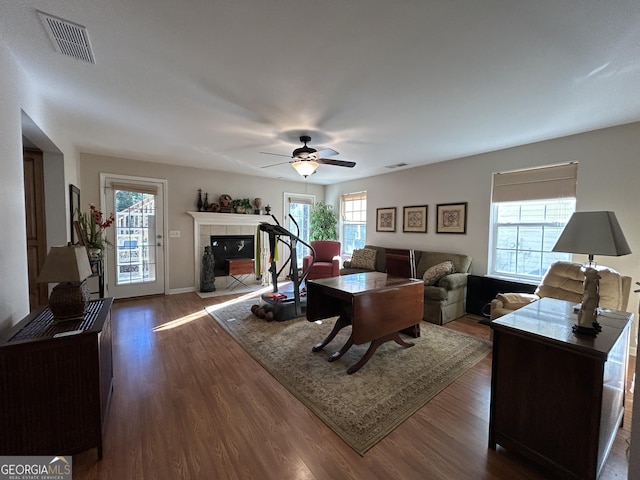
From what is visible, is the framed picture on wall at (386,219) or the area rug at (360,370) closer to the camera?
the area rug at (360,370)

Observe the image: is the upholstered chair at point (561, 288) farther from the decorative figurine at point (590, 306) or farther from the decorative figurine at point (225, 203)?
the decorative figurine at point (225, 203)

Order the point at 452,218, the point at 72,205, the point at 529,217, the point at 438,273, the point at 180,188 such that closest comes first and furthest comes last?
A: the point at 72,205, the point at 529,217, the point at 438,273, the point at 452,218, the point at 180,188

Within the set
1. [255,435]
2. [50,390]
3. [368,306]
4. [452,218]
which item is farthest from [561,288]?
[50,390]

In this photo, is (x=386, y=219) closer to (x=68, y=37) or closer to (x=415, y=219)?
(x=415, y=219)

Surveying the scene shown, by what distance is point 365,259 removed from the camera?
5.38 metres

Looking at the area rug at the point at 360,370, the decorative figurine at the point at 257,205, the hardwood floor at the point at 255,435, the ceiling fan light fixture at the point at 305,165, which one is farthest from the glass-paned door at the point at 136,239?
the ceiling fan light fixture at the point at 305,165

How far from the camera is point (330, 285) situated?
2.61m

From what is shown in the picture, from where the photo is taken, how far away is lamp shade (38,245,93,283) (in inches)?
59.7

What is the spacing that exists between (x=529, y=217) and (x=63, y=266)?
15.5 ft

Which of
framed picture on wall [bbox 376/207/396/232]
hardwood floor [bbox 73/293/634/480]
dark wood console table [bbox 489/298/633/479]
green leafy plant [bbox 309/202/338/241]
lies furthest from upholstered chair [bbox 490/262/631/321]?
green leafy plant [bbox 309/202/338/241]

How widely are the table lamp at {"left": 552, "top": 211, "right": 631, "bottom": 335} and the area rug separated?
1.16 meters

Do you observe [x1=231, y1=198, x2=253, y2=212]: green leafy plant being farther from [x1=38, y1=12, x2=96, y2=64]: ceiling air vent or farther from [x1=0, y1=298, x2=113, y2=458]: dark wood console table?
[x1=0, y1=298, x2=113, y2=458]: dark wood console table

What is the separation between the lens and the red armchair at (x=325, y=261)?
5.27m

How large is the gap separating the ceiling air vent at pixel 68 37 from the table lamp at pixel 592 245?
3.07m
